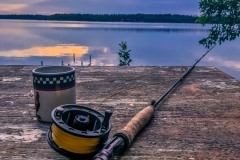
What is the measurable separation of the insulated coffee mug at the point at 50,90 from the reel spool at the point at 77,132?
267mm

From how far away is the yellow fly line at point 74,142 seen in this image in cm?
105

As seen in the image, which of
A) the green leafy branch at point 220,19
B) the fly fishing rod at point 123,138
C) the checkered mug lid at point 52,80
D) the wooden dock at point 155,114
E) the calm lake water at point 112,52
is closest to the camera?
the fly fishing rod at point 123,138

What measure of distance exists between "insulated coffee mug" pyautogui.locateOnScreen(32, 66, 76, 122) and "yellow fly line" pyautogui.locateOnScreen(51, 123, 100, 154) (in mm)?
364

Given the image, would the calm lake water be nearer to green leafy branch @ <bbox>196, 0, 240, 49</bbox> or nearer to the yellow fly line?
green leafy branch @ <bbox>196, 0, 240, 49</bbox>

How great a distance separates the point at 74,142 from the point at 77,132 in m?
0.04

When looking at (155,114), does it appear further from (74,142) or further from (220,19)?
(220,19)

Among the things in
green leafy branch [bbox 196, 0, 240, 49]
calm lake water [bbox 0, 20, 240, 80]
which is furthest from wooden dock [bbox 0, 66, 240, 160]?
calm lake water [bbox 0, 20, 240, 80]

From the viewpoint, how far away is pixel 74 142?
3.45ft

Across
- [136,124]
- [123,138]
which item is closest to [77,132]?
[123,138]

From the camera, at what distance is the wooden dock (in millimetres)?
1169

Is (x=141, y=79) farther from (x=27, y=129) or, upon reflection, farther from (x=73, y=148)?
(x=73, y=148)

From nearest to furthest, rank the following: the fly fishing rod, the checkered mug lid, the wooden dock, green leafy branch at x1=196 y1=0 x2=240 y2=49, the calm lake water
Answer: the fly fishing rod, the wooden dock, the checkered mug lid, green leafy branch at x1=196 y1=0 x2=240 y2=49, the calm lake water

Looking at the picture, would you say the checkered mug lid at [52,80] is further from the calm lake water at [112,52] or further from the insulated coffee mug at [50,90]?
the calm lake water at [112,52]

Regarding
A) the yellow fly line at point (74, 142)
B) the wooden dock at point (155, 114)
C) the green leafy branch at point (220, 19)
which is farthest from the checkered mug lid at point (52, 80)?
the green leafy branch at point (220, 19)
